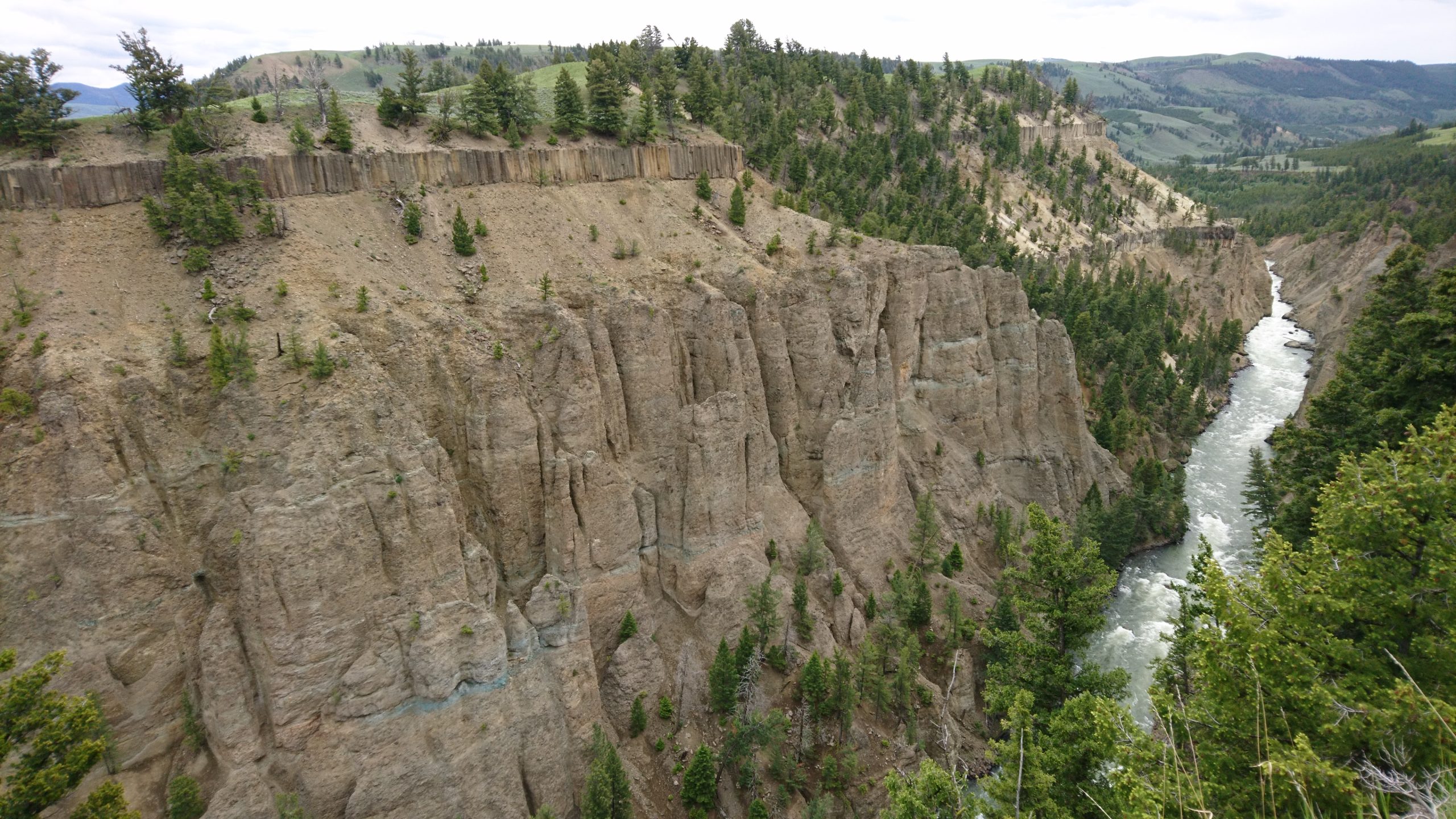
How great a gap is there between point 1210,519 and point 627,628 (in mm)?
59385

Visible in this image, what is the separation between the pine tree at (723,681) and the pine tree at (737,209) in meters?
28.6

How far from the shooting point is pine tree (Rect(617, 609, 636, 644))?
1533 inches

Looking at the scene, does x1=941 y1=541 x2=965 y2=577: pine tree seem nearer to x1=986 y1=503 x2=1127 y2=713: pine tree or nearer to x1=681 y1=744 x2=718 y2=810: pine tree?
x1=986 y1=503 x2=1127 y2=713: pine tree

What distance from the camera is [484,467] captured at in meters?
36.2

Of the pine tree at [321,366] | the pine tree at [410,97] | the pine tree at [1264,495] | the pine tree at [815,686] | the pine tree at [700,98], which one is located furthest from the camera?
the pine tree at [700,98]

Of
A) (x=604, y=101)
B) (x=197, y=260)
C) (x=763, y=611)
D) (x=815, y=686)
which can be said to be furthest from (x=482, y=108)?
(x=815, y=686)

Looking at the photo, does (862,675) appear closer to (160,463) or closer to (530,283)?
(530,283)

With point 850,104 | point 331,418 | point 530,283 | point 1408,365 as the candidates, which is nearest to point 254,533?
point 331,418

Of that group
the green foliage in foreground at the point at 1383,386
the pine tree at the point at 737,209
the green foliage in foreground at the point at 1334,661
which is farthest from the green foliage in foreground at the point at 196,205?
the green foliage in foreground at the point at 1383,386

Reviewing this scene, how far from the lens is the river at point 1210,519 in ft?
173

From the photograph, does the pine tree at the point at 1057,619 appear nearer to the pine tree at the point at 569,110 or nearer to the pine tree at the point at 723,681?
the pine tree at the point at 723,681

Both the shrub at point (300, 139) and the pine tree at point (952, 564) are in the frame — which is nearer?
the shrub at point (300, 139)

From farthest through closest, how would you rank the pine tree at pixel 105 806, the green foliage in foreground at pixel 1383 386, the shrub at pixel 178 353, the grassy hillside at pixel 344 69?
the grassy hillside at pixel 344 69 → the green foliage in foreground at pixel 1383 386 → the shrub at pixel 178 353 → the pine tree at pixel 105 806

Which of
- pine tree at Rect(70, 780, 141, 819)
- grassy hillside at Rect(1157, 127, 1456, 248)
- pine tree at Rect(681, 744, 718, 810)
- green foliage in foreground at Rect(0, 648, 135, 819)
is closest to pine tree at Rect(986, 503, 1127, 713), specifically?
pine tree at Rect(681, 744, 718, 810)
